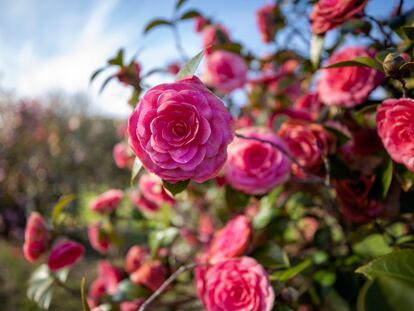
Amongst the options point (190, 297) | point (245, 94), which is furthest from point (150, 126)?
point (245, 94)

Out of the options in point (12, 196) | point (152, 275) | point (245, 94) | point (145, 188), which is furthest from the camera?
point (12, 196)

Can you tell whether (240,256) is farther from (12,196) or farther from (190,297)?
(12,196)

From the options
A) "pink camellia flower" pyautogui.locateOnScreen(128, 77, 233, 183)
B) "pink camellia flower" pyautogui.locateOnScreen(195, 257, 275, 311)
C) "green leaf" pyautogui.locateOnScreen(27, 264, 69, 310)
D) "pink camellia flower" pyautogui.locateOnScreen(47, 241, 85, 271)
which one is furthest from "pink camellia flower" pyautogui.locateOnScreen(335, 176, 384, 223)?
"green leaf" pyautogui.locateOnScreen(27, 264, 69, 310)

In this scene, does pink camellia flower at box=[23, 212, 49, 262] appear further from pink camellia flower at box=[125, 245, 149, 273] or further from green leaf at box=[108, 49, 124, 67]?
green leaf at box=[108, 49, 124, 67]

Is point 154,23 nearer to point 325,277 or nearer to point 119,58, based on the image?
point 119,58

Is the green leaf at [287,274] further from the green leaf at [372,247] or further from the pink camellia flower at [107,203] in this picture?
the pink camellia flower at [107,203]

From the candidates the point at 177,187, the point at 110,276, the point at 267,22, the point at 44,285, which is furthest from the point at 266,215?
the point at 267,22

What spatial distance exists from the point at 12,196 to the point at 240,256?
11.8ft

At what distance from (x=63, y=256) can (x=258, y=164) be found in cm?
54

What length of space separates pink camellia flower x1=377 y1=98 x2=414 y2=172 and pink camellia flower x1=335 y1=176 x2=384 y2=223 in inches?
6.1

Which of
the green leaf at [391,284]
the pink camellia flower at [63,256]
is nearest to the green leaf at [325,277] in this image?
the green leaf at [391,284]

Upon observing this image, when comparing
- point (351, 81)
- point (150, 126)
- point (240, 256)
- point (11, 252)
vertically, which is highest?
point (150, 126)

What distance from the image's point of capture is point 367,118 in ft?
2.65

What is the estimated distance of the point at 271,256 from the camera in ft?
2.31
